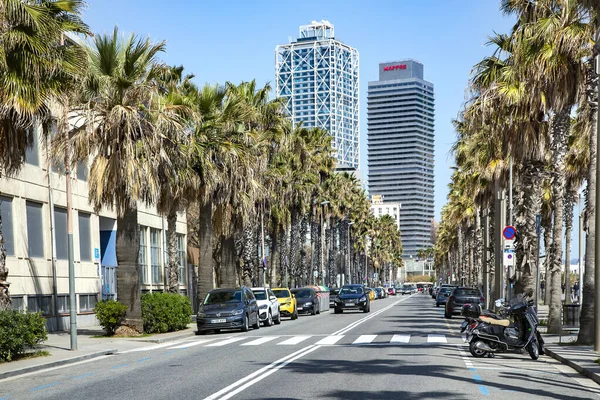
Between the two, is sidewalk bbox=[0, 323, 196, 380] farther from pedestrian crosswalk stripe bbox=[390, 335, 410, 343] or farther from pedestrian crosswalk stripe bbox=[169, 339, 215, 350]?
pedestrian crosswalk stripe bbox=[390, 335, 410, 343]

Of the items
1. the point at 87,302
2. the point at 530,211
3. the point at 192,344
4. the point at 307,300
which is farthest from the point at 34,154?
the point at 307,300

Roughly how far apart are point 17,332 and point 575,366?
12003mm

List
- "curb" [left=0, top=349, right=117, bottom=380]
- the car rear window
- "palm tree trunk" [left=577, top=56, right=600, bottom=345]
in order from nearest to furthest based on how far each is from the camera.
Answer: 1. "curb" [left=0, top=349, right=117, bottom=380]
2. "palm tree trunk" [left=577, top=56, right=600, bottom=345]
3. the car rear window

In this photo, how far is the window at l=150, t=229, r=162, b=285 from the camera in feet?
156

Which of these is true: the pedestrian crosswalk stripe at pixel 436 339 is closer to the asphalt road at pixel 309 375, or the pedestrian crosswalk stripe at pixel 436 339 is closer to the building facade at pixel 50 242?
the asphalt road at pixel 309 375

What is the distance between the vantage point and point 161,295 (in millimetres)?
28844

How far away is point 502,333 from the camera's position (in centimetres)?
1828

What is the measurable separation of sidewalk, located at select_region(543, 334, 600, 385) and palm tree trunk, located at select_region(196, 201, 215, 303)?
16775 millimetres

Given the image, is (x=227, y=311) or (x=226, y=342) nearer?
(x=226, y=342)

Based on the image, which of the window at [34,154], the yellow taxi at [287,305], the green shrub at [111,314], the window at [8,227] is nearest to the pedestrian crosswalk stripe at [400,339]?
the green shrub at [111,314]

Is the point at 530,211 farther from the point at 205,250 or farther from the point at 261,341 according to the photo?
the point at 205,250

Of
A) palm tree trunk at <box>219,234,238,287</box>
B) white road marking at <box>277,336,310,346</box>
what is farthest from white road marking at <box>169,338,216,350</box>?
palm tree trunk at <box>219,234,238,287</box>

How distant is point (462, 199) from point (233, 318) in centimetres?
4477

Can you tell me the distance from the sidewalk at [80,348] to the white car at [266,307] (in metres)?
3.60
